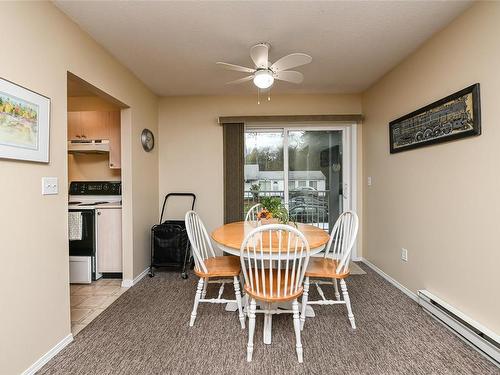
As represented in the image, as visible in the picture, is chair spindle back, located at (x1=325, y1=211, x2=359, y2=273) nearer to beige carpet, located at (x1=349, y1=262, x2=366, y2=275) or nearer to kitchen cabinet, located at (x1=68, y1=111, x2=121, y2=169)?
beige carpet, located at (x1=349, y1=262, x2=366, y2=275)

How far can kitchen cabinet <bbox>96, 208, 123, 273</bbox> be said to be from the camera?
309 centimetres

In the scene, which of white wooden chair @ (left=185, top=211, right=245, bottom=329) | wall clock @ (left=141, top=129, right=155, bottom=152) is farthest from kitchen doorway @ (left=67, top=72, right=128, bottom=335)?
white wooden chair @ (left=185, top=211, right=245, bottom=329)

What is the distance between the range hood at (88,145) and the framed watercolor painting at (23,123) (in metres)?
1.74

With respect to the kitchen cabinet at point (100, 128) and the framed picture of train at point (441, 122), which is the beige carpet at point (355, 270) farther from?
the kitchen cabinet at point (100, 128)

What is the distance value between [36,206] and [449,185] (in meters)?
3.03

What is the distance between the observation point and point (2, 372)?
4.65 ft

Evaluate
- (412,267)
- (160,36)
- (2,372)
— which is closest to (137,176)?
(160,36)

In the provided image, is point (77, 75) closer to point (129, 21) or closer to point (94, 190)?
point (129, 21)

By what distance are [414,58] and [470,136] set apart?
3.65 ft

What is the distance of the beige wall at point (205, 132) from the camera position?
3.77m

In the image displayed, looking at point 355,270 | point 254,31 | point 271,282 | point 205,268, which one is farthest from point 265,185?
point 271,282

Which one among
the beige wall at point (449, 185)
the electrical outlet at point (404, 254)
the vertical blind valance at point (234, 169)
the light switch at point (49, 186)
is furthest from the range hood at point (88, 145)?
the electrical outlet at point (404, 254)

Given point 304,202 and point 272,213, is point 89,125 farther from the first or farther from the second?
point 304,202

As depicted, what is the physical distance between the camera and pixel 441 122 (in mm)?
2166
